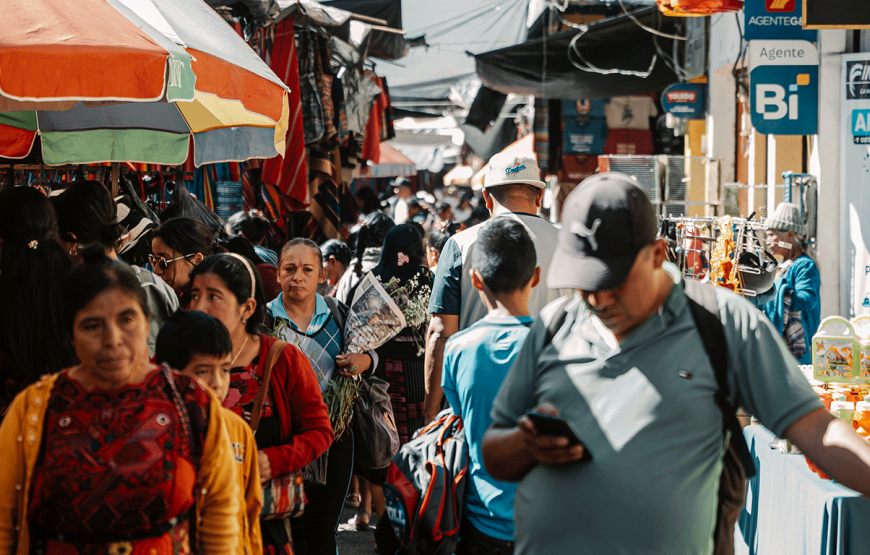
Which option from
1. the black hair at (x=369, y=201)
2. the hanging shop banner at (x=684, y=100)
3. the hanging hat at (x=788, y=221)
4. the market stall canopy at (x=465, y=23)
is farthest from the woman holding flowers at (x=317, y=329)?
the black hair at (x=369, y=201)

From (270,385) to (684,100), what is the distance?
34.0 ft

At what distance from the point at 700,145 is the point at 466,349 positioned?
11.6m

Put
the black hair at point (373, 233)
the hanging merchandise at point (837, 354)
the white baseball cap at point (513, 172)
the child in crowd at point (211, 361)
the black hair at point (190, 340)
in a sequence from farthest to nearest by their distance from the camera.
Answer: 1. the black hair at point (373, 233)
2. the hanging merchandise at point (837, 354)
3. the white baseball cap at point (513, 172)
4. the black hair at point (190, 340)
5. the child in crowd at point (211, 361)

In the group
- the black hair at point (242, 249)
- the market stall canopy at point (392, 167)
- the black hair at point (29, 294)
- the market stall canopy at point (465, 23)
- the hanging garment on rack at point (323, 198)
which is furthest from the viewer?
the market stall canopy at point (392, 167)

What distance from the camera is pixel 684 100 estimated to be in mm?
12422

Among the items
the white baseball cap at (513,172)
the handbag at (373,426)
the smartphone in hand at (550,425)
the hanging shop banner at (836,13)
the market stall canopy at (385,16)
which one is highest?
the market stall canopy at (385,16)

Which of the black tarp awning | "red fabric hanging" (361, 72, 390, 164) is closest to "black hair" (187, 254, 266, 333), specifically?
"red fabric hanging" (361, 72, 390, 164)

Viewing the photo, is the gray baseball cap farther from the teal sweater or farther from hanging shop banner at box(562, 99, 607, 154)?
hanging shop banner at box(562, 99, 607, 154)

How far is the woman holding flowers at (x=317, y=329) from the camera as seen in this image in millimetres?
4359

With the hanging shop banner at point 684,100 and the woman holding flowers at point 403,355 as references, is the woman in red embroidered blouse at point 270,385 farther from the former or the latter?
the hanging shop banner at point 684,100

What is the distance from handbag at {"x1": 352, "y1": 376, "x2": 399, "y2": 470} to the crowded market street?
2cm

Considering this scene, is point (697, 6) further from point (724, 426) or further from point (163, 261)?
point (724, 426)

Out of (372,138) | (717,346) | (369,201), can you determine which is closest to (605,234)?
(717,346)

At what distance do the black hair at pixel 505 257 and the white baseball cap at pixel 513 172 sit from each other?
1302 mm
